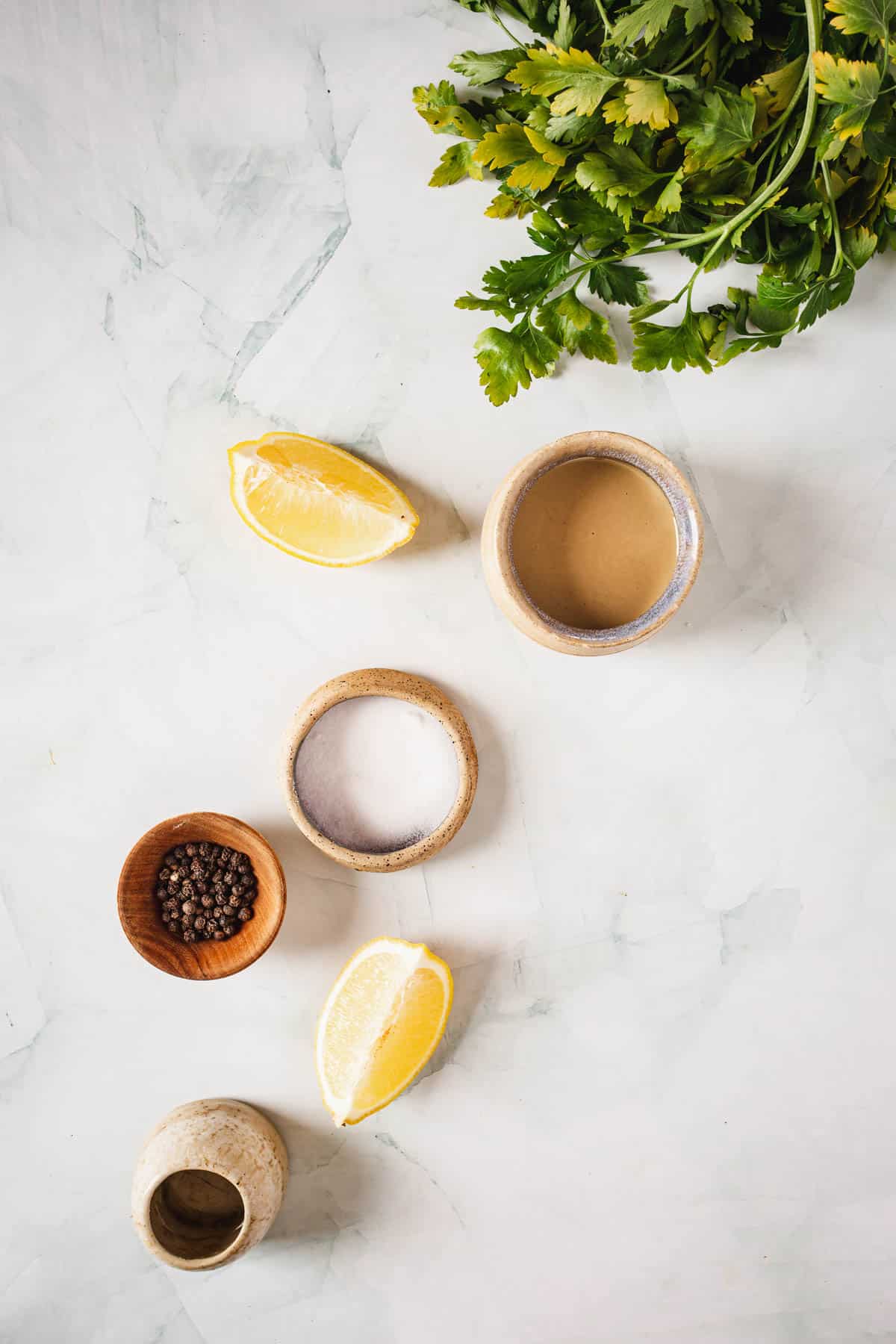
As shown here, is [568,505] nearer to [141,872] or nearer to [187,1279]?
[141,872]

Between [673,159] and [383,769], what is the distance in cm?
93

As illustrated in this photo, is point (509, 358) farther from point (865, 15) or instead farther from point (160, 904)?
point (160, 904)

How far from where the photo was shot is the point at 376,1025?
4.19ft

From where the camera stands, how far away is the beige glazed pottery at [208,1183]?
122 centimetres

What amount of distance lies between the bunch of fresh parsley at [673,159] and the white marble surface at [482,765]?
0.10m

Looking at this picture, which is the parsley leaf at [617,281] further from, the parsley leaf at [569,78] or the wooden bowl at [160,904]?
the wooden bowl at [160,904]

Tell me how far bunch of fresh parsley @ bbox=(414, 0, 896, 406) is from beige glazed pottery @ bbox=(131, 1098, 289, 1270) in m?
1.10

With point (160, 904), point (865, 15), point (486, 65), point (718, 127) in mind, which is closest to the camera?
point (865, 15)

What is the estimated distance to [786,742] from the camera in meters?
1.38

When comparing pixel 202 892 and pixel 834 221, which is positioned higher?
pixel 834 221

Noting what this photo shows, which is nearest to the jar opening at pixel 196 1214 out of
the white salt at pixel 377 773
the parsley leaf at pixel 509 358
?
the white salt at pixel 377 773

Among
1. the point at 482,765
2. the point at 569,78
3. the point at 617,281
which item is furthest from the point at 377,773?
the point at 569,78

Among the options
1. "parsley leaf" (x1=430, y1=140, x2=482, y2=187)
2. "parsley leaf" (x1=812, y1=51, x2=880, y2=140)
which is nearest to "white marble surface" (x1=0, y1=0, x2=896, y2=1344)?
"parsley leaf" (x1=430, y1=140, x2=482, y2=187)

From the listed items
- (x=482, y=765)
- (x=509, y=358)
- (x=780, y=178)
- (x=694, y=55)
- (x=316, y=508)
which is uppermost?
(x=694, y=55)
